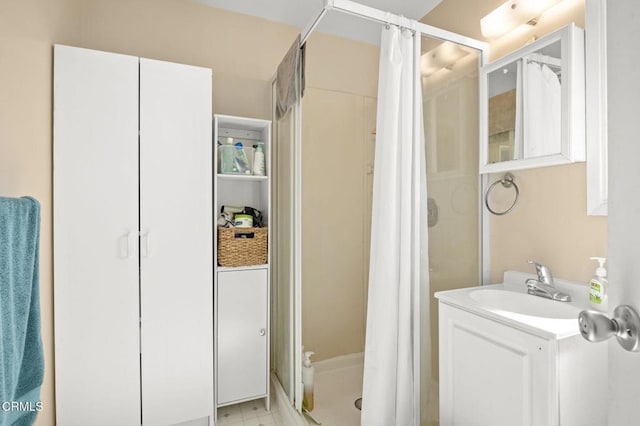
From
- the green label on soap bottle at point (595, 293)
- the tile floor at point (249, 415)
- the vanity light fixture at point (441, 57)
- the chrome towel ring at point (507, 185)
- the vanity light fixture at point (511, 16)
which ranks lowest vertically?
the tile floor at point (249, 415)

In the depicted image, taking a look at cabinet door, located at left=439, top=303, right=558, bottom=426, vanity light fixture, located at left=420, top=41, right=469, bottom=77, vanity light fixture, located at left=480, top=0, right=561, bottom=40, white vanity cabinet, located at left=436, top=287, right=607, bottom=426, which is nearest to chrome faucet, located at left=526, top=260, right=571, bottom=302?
white vanity cabinet, located at left=436, top=287, right=607, bottom=426

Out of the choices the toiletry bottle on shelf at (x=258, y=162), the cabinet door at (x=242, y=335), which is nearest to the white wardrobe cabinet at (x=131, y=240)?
the cabinet door at (x=242, y=335)

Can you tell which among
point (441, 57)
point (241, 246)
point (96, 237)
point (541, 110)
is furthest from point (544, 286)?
point (96, 237)

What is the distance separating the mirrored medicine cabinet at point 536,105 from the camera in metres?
1.26

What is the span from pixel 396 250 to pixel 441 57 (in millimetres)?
1056

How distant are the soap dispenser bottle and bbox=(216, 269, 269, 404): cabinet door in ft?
5.30

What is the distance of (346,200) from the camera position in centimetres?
244

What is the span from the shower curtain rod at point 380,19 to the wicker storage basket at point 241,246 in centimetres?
114

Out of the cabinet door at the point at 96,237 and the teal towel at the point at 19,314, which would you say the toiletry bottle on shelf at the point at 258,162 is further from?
the teal towel at the point at 19,314

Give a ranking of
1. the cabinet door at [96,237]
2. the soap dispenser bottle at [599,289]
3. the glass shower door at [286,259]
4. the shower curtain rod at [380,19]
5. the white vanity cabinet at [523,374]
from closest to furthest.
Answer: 1. the white vanity cabinet at [523,374]
2. the soap dispenser bottle at [599,289]
3. the shower curtain rod at [380,19]
4. the cabinet door at [96,237]
5. the glass shower door at [286,259]

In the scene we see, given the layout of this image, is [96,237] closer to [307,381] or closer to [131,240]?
[131,240]

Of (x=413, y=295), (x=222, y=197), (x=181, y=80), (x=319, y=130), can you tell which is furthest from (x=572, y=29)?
(x=222, y=197)

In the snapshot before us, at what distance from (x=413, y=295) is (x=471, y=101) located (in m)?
1.10

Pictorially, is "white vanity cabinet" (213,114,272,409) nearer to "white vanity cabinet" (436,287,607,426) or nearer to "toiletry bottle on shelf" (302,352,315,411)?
"toiletry bottle on shelf" (302,352,315,411)
